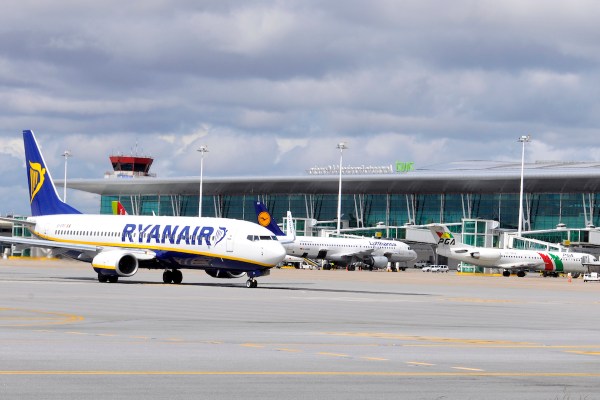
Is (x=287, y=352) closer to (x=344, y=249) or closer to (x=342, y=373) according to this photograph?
(x=342, y=373)

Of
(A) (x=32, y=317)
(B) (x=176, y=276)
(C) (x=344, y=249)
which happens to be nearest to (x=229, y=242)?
(B) (x=176, y=276)

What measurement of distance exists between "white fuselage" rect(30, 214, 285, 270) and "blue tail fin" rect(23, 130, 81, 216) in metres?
1.94

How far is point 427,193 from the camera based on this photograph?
597ft

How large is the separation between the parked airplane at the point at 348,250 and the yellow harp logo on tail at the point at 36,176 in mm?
65241

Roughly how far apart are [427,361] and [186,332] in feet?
26.7

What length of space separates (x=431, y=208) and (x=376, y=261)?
133 ft

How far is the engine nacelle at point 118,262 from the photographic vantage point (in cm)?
6231

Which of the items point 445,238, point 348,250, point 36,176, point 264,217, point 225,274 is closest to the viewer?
point 225,274

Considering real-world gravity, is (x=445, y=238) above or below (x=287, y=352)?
above

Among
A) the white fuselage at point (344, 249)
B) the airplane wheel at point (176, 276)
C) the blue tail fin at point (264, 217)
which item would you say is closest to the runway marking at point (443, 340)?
the airplane wheel at point (176, 276)

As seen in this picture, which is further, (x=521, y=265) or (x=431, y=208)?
(x=431, y=208)

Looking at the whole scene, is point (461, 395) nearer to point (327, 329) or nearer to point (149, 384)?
point (149, 384)

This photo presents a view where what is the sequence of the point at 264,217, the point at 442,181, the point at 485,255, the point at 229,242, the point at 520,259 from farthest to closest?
the point at 442,181 < the point at 520,259 < the point at 485,255 < the point at 264,217 < the point at 229,242

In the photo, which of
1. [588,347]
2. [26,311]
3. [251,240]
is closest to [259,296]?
[251,240]
